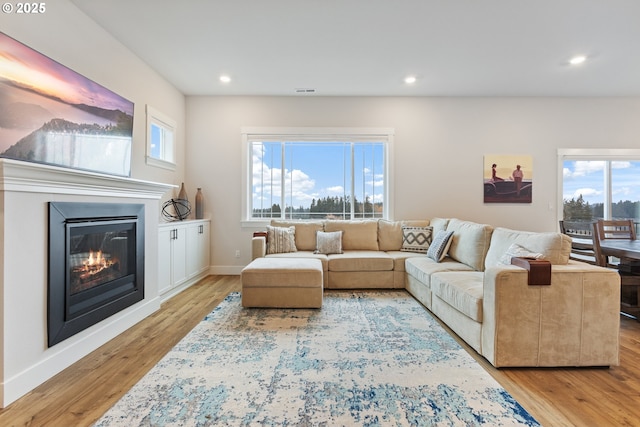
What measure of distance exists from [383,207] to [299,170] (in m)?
1.50

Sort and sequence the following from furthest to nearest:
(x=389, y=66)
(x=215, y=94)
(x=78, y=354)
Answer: (x=215, y=94), (x=389, y=66), (x=78, y=354)

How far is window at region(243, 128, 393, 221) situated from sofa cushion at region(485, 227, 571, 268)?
6.72 ft

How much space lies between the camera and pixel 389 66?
371 cm

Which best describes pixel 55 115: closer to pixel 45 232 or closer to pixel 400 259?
pixel 45 232

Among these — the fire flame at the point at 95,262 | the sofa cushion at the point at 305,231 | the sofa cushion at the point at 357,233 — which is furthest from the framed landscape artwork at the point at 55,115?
the sofa cushion at the point at 357,233

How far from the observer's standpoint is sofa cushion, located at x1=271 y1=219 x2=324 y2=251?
14.2 feet

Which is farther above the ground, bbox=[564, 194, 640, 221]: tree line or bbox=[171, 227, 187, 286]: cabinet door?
bbox=[564, 194, 640, 221]: tree line

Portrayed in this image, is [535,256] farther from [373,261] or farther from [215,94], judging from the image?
[215,94]

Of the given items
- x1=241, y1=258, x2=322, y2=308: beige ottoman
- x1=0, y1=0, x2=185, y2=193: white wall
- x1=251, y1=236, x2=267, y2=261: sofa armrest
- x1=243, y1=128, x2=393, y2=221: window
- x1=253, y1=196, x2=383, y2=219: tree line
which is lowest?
x1=241, y1=258, x2=322, y2=308: beige ottoman

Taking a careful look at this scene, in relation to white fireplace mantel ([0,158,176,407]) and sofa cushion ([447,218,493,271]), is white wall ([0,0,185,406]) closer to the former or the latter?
white fireplace mantel ([0,158,176,407])

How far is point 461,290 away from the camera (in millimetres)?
2398

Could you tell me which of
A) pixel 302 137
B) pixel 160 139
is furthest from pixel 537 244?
pixel 160 139

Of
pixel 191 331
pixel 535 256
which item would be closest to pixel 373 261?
pixel 535 256

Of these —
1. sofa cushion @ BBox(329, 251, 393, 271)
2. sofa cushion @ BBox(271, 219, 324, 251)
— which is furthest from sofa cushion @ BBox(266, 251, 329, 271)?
sofa cushion @ BBox(271, 219, 324, 251)
